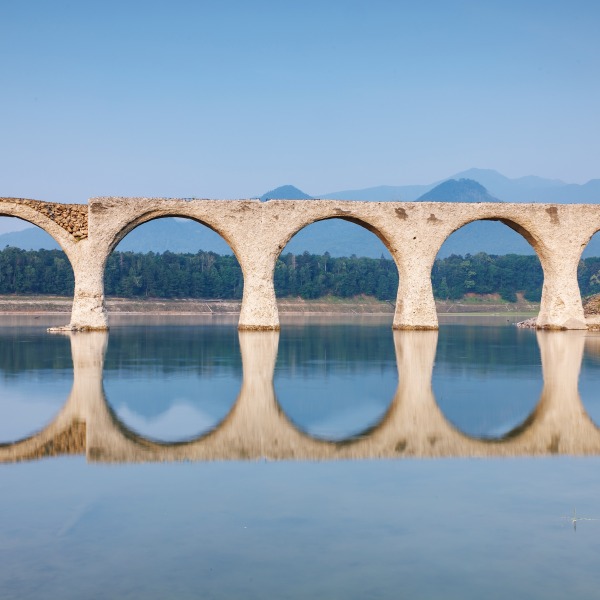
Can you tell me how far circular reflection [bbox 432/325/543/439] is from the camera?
1019 centimetres

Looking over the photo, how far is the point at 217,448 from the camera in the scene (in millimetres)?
8359

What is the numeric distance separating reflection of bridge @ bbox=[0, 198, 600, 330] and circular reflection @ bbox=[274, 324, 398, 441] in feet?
20.7

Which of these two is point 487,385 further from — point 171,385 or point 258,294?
point 258,294

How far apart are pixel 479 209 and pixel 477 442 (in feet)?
76.0

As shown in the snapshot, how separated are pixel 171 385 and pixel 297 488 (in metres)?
7.18

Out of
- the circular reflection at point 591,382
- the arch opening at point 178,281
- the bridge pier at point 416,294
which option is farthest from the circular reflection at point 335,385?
the arch opening at point 178,281

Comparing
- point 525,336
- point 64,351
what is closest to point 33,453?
point 64,351

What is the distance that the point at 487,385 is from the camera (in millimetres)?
14047

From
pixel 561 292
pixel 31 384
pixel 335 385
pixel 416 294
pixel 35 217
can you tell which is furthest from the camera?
pixel 561 292

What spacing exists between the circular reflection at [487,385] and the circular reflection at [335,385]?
91 cm

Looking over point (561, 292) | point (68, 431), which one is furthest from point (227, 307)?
→ point (68, 431)

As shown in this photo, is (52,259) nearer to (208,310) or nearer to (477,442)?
(208,310)

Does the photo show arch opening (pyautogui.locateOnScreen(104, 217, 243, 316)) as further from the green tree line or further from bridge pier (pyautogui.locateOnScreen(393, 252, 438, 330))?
bridge pier (pyautogui.locateOnScreen(393, 252, 438, 330))

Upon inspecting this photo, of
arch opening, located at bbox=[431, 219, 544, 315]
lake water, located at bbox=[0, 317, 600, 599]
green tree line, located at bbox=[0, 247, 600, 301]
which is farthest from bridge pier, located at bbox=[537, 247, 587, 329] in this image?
green tree line, located at bbox=[0, 247, 600, 301]
